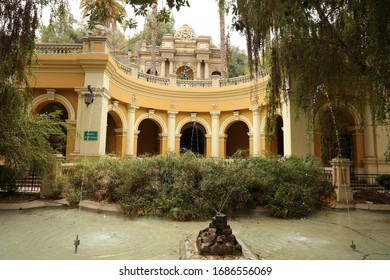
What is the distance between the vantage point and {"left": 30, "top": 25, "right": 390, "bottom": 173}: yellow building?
39.5 feet

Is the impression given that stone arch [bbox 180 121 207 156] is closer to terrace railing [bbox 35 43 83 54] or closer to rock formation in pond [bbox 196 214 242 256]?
terrace railing [bbox 35 43 83 54]

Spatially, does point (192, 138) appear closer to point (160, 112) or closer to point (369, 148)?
point (160, 112)

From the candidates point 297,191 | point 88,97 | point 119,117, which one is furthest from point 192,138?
point 297,191

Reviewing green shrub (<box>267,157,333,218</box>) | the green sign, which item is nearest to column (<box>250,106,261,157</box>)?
green shrub (<box>267,157,333,218</box>)

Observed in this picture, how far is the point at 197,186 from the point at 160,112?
34.1 ft

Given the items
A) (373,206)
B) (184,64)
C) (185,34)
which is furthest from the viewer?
(185,34)

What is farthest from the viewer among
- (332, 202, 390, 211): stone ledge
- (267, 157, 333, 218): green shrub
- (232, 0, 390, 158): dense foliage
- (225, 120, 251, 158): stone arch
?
(225, 120, 251, 158): stone arch

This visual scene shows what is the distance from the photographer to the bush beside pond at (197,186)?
6.87 meters

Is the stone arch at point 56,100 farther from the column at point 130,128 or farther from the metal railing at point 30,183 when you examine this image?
the metal railing at point 30,183

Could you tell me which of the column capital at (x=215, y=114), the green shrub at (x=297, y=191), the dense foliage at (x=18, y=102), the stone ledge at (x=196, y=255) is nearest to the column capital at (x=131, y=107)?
the column capital at (x=215, y=114)

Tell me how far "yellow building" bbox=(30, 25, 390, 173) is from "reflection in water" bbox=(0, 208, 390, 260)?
339 centimetres

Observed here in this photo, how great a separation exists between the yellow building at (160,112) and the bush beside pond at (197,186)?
1.95 metres

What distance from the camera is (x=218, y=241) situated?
3.88 metres

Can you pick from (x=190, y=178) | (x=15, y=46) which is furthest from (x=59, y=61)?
(x=190, y=178)
